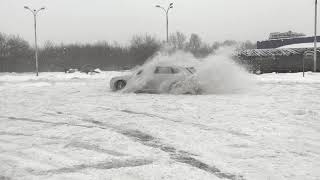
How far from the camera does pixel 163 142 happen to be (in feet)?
27.1

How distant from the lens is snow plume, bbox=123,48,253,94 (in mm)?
18859

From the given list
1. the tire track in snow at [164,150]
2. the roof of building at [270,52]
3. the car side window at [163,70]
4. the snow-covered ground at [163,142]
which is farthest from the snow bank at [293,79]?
the tire track in snow at [164,150]

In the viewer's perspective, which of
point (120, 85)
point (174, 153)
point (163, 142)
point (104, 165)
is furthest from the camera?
point (120, 85)

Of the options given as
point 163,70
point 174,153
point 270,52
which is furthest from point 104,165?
point 270,52

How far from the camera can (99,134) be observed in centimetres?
913

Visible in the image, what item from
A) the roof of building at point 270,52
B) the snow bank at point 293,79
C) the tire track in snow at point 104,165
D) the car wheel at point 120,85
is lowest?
the tire track in snow at point 104,165

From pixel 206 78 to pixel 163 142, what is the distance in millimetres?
11228

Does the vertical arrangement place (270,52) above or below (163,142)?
above

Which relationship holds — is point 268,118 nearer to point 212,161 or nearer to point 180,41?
point 212,161

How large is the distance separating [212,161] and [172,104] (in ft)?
26.1

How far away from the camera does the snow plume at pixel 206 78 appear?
61.9 feet

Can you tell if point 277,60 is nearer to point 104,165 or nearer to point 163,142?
point 163,142

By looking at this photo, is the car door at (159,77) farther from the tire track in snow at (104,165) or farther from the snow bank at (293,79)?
the tire track in snow at (104,165)

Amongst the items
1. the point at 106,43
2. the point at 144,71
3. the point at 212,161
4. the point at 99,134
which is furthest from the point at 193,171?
the point at 106,43
